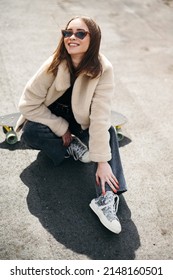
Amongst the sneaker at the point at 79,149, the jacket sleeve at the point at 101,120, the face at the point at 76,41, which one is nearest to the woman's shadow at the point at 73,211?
the sneaker at the point at 79,149

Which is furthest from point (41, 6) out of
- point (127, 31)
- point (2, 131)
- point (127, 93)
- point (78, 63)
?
point (78, 63)

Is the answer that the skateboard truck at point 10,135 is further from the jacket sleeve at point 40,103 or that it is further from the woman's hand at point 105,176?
the woman's hand at point 105,176

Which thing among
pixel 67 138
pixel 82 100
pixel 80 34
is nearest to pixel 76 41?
pixel 80 34

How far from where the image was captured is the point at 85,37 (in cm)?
293

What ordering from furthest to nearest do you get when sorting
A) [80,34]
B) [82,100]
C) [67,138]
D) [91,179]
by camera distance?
[91,179] < [67,138] < [82,100] < [80,34]

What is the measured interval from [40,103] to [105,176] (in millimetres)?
955

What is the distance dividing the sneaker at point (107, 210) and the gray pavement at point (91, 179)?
0.11m

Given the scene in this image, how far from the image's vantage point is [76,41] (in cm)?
293

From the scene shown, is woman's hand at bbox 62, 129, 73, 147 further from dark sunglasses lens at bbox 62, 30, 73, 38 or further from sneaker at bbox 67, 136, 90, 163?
dark sunglasses lens at bbox 62, 30, 73, 38

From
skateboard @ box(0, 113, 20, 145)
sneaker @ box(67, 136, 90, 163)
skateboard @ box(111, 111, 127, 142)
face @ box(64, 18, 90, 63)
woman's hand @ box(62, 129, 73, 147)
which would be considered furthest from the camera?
skateboard @ box(111, 111, 127, 142)

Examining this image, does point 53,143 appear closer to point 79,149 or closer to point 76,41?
point 79,149

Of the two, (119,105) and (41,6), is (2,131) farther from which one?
(41,6)

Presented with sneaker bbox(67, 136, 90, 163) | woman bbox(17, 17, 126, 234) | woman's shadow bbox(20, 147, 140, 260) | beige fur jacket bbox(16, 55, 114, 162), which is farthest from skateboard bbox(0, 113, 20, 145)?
sneaker bbox(67, 136, 90, 163)

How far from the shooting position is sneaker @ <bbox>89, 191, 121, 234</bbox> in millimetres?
2967
